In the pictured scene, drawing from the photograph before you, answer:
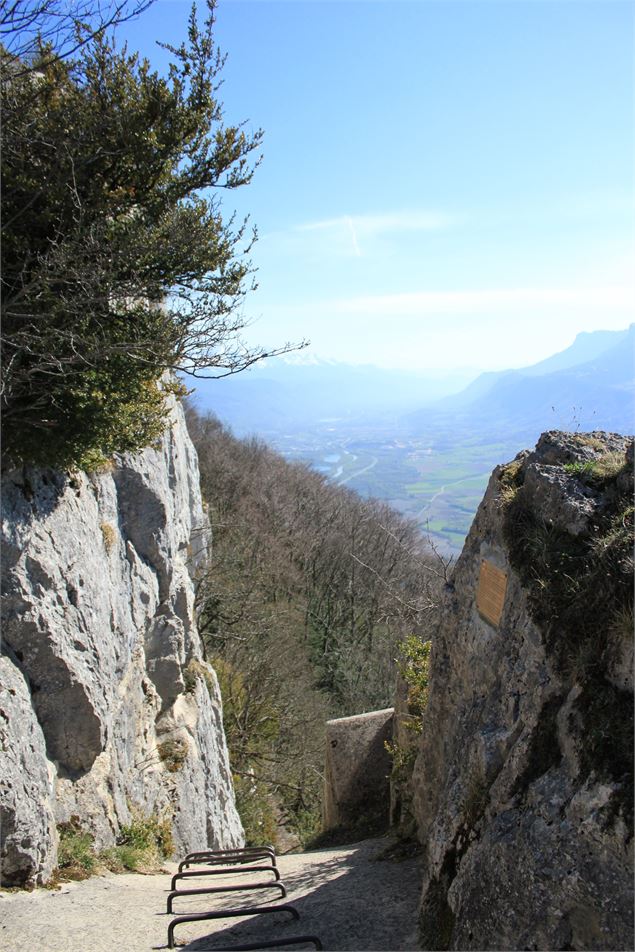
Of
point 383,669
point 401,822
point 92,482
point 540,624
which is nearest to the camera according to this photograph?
point 540,624

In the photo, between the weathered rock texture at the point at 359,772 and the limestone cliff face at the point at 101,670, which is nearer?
the limestone cliff face at the point at 101,670

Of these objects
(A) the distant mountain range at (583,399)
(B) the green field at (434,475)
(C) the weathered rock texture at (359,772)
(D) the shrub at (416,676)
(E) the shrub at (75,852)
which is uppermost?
(A) the distant mountain range at (583,399)

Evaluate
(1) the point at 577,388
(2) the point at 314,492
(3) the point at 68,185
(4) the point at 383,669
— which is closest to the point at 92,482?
(3) the point at 68,185

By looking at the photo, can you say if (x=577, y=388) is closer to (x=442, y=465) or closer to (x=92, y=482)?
(x=442, y=465)

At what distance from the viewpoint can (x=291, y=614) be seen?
36.6 meters

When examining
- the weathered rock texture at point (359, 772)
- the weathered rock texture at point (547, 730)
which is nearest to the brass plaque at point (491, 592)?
the weathered rock texture at point (547, 730)

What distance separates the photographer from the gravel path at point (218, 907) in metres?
6.22

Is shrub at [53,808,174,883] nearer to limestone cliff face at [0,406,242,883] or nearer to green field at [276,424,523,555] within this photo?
limestone cliff face at [0,406,242,883]

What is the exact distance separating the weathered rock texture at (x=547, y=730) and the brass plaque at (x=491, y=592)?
7cm

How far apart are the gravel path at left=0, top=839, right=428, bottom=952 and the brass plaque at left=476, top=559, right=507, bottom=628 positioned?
9.02ft

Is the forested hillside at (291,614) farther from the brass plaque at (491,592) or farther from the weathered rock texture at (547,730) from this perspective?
the weathered rock texture at (547,730)

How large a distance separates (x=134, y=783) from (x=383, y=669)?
23524 mm

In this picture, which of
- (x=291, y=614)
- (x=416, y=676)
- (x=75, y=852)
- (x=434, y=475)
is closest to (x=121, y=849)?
(x=75, y=852)

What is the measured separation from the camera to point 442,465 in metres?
163
